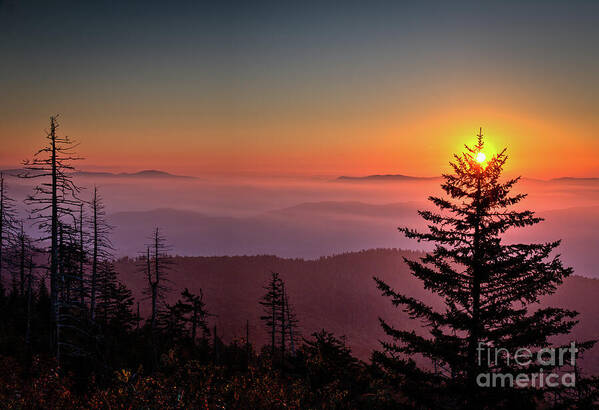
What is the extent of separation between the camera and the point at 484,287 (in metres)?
11.8

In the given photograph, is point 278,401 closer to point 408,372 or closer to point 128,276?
point 408,372

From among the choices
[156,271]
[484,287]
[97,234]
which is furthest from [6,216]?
[484,287]

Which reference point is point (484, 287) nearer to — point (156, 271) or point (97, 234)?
point (156, 271)

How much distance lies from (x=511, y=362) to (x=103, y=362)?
72.6 ft

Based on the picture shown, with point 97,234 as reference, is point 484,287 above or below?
below

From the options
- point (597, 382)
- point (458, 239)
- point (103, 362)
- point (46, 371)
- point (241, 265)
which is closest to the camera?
point (597, 382)

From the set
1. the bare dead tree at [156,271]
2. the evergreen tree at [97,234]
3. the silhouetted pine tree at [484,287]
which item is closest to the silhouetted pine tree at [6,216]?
the evergreen tree at [97,234]

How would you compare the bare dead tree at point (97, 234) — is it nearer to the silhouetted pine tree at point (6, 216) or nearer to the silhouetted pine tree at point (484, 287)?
the silhouetted pine tree at point (6, 216)

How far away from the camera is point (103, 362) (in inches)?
842

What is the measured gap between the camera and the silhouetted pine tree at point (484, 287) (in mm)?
11023

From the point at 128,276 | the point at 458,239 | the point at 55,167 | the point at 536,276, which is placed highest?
the point at 55,167

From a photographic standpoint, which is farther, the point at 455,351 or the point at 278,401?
the point at 278,401

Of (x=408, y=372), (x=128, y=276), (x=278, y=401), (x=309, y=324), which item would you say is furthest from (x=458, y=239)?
(x=128, y=276)

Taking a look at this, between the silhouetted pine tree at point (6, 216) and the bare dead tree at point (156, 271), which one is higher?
the silhouetted pine tree at point (6, 216)
